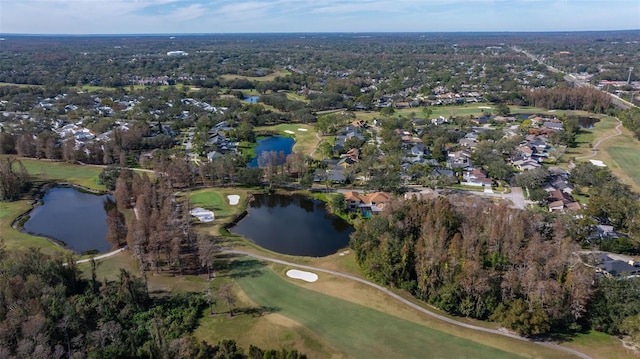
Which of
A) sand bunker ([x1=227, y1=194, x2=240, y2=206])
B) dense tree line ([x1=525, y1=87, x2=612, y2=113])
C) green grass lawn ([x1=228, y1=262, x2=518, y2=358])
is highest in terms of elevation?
dense tree line ([x1=525, y1=87, x2=612, y2=113])

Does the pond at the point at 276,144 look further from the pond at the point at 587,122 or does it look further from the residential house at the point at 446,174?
the pond at the point at 587,122

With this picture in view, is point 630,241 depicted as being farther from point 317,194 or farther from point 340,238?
point 317,194

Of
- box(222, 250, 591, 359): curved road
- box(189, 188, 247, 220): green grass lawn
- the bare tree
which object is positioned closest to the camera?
box(222, 250, 591, 359): curved road

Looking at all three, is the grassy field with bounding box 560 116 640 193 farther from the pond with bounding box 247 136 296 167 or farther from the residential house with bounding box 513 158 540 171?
the pond with bounding box 247 136 296 167

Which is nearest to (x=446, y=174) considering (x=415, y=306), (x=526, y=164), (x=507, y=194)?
(x=507, y=194)

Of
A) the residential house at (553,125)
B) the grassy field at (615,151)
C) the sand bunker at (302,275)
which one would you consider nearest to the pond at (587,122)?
the grassy field at (615,151)

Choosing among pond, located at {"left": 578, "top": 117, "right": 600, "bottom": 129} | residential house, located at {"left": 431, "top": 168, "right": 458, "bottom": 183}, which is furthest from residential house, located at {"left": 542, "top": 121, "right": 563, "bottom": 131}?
residential house, located at {"left": 431, "top": 168, "right": 458, "bottom": 183}
